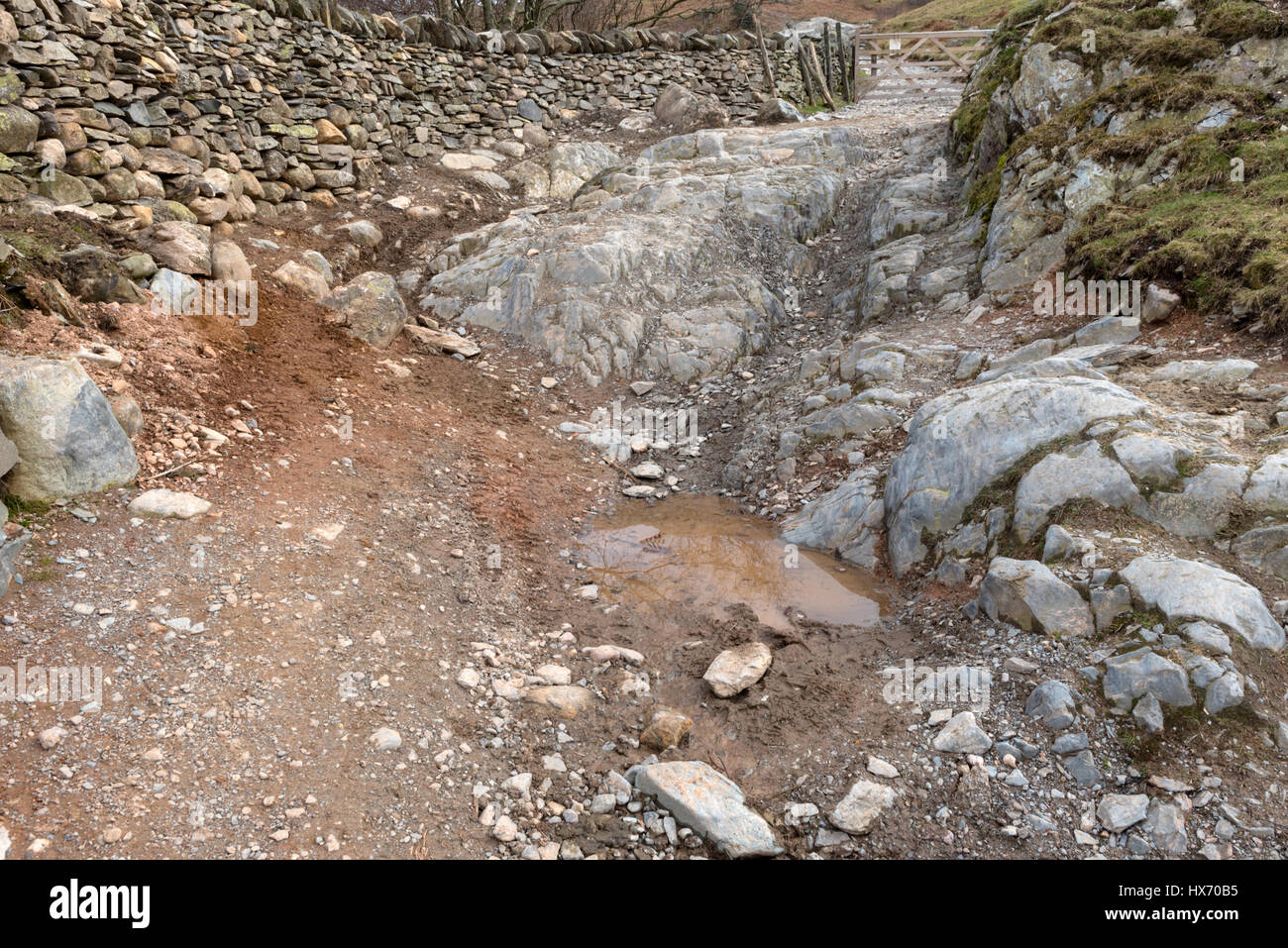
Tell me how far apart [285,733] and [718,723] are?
2690mm

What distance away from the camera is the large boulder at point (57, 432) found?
5.47 meters

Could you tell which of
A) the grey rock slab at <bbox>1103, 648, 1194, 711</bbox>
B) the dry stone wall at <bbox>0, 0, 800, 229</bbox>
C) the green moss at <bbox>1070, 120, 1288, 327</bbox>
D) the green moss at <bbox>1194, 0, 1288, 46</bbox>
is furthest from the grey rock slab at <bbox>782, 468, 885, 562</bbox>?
the dry stone wall at <bbox>0, 0, 800, 229</bbox>

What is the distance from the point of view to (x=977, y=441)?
629 cm

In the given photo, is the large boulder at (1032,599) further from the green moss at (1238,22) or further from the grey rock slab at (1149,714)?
the green moss at (1238,22)

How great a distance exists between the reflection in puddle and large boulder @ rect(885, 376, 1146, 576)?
0.62 metres

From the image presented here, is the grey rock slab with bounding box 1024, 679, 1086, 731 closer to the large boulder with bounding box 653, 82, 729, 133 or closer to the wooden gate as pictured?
the large boulder with bounding box 653, 82, 729, 133

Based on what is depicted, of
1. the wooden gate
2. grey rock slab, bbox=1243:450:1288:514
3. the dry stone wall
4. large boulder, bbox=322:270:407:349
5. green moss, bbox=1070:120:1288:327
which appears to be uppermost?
the wooden gate

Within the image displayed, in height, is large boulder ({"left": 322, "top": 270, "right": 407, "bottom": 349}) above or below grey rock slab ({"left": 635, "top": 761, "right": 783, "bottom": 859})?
above

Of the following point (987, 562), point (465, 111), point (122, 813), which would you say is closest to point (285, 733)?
point (122, 813)

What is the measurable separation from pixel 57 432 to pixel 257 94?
26.3 feet

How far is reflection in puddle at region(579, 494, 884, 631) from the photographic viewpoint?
6.22 m

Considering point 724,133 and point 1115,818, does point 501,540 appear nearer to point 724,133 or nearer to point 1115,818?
point 1115,818

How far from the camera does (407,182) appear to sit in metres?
13.1

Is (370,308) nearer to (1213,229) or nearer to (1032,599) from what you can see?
(1032,599)
